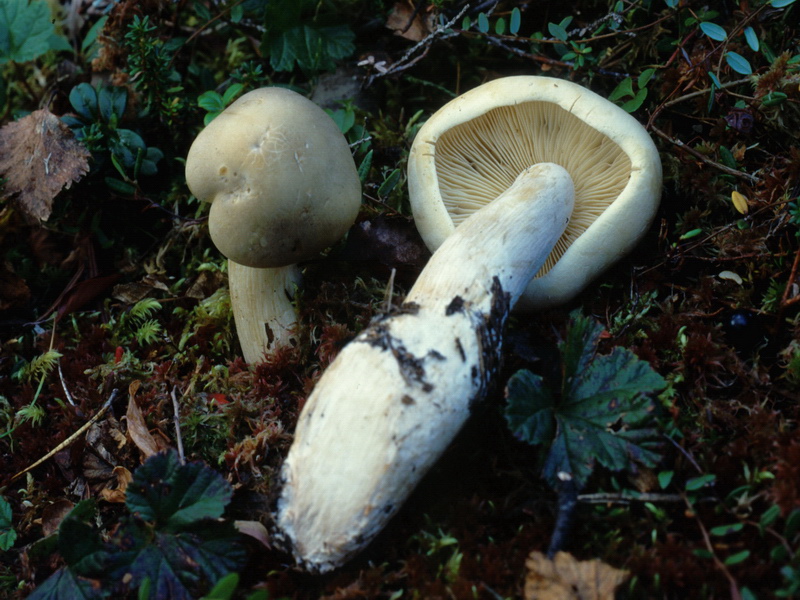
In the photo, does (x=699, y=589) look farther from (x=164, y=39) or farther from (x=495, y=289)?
(x=164, y=39)

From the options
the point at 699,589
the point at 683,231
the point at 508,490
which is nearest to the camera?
the point at 699,589

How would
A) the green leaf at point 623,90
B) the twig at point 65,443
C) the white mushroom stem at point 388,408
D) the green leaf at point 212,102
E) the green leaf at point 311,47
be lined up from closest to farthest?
1. the white mushroom stem at point 388,408
2. the twig at point 65,443
3. the green leaf at point 623,90
4. the green leaf at point 212,102
5. the green leaf at point 311,47

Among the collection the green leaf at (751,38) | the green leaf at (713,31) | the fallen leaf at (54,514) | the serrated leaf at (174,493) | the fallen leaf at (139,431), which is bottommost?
the fallen leaf at (54,514)

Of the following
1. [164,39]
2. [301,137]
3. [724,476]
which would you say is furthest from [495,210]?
[164,39]

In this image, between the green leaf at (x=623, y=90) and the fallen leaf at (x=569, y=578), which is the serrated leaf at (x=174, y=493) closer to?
the fallen leaf at (x=569, y=578)

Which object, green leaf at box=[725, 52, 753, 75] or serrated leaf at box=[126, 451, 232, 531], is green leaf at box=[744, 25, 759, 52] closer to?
green leaf at box=[725, 52, 753, 75]

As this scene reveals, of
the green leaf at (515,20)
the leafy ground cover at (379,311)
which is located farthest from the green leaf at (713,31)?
the green leaf at (515,20)
